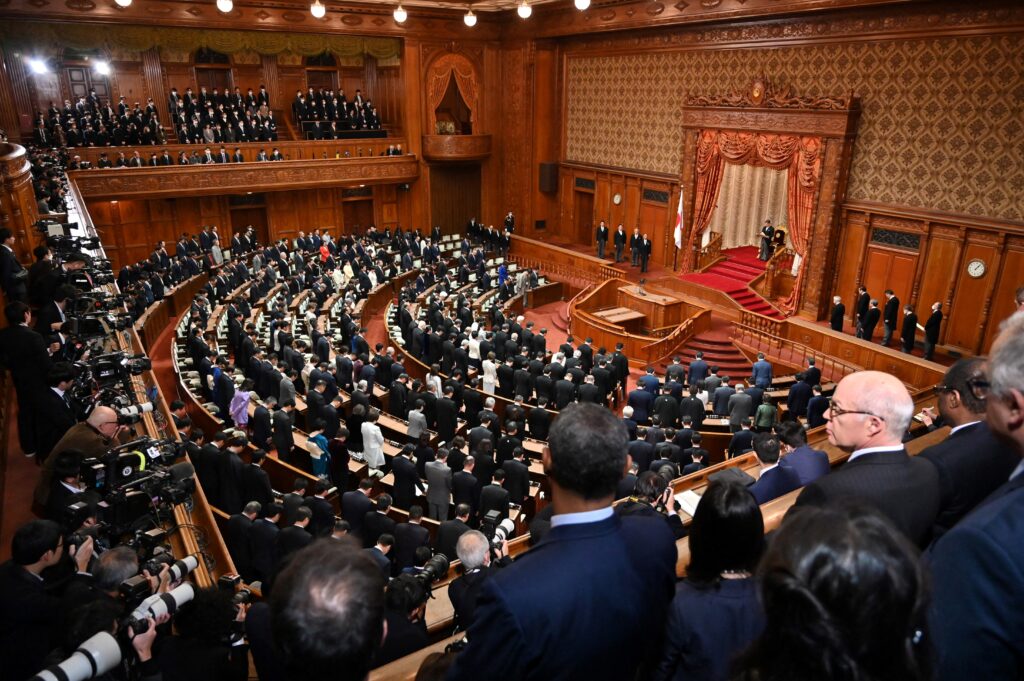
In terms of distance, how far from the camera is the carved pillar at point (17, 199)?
746 cm

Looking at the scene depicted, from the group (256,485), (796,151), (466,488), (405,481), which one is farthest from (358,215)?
(466,488)

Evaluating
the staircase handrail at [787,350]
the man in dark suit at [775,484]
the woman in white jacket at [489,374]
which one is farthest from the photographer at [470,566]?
the staircase handrail at [787,350]

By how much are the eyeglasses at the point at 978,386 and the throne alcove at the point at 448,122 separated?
66.4ft

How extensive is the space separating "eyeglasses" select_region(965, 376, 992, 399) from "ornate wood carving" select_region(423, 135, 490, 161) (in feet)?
66.4

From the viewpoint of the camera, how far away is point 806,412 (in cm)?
1023

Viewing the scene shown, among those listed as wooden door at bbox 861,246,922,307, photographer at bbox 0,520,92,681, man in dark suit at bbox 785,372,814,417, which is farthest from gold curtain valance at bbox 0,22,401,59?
photographer at bbox 0,520,92,681

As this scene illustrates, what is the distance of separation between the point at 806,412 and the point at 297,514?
7951mm

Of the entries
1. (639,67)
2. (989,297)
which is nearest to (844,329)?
(989,297)

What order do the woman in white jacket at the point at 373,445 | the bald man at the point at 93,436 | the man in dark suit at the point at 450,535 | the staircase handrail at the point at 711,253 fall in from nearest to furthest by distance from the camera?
the bald man at the point at 93,436 → the man in dark suit at the point at 450,535 → the woman in white jacket at the point at 373,445 → the staircase handrail at the point at 711,253

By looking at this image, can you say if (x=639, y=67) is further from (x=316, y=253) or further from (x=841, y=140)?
(x=316, y=253)

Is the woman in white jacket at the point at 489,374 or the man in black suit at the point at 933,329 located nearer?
the woman in white jacket at the point at 489,374

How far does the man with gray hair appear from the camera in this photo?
1.25 metres

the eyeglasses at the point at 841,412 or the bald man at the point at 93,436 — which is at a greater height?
the eyeglasses at the point at 841,412

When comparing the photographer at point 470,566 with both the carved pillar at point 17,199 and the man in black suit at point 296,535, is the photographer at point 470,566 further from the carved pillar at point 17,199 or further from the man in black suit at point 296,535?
the carved pillar at point 17,199
